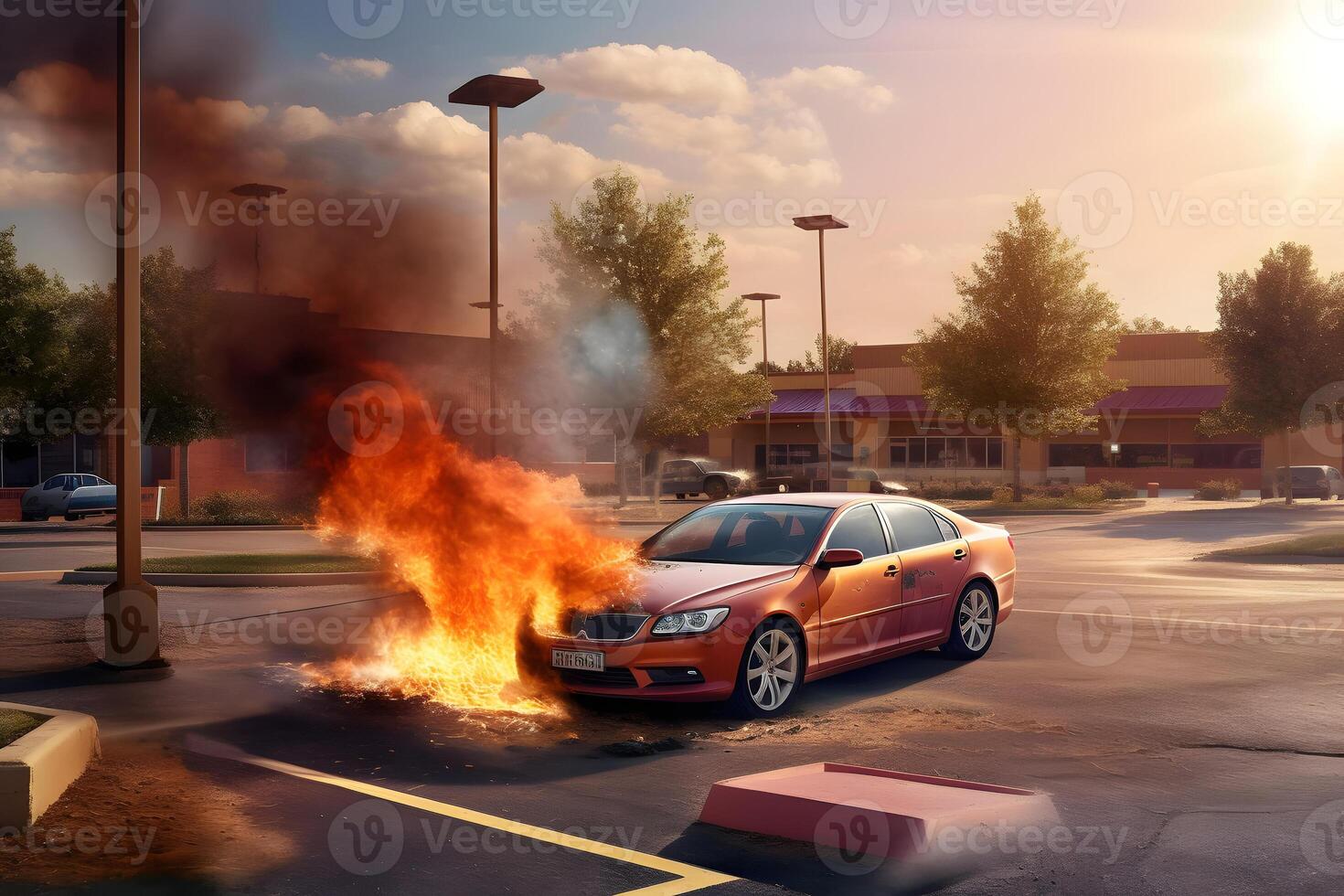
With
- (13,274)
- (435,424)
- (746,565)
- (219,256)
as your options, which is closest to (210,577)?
(435,424)

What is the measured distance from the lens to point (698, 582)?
27.2ft

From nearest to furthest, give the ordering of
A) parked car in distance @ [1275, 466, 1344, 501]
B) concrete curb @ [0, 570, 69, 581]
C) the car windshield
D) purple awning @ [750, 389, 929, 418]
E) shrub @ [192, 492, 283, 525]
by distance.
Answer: the car windshield < concrete curb @ [0, 570, 69, 581] < shrub @ [192, 492, 283, 525] < parked car in distance @ [1275, 466, 1344, 501] < purple awning @ [750, 389, 929, 418]

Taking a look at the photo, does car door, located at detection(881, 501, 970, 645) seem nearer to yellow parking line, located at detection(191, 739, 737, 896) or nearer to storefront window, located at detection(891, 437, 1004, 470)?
yellow parking line, located at detection(191, 739, 737, 896)

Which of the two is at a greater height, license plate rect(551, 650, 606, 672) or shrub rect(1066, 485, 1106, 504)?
license plate rect(551, 650, 606, 672)

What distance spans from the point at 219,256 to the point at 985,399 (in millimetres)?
36953

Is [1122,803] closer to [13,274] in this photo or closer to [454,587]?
[454,587]

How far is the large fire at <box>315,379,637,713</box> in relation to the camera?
864cm

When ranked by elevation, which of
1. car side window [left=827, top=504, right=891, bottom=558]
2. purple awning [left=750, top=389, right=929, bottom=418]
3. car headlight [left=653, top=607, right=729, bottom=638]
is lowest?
car headlight [left=653, top=607, right=729, bottom=638]

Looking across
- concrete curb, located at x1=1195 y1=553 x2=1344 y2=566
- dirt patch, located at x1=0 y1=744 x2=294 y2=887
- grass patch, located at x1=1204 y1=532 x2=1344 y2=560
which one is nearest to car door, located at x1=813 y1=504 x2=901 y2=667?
dirt patch, located at x1=0 y1=744 x2=294 y2=887

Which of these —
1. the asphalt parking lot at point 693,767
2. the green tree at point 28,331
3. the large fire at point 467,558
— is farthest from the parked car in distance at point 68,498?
the large fire at point 467,558

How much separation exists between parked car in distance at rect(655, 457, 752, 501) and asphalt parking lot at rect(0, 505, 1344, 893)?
34.5m

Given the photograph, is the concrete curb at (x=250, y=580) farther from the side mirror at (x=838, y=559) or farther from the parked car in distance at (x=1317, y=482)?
the parked car in distance at (x=1317, y=482)

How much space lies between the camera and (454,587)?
9555 millimetres

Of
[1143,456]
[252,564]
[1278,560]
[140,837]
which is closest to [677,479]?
[1143,456]
